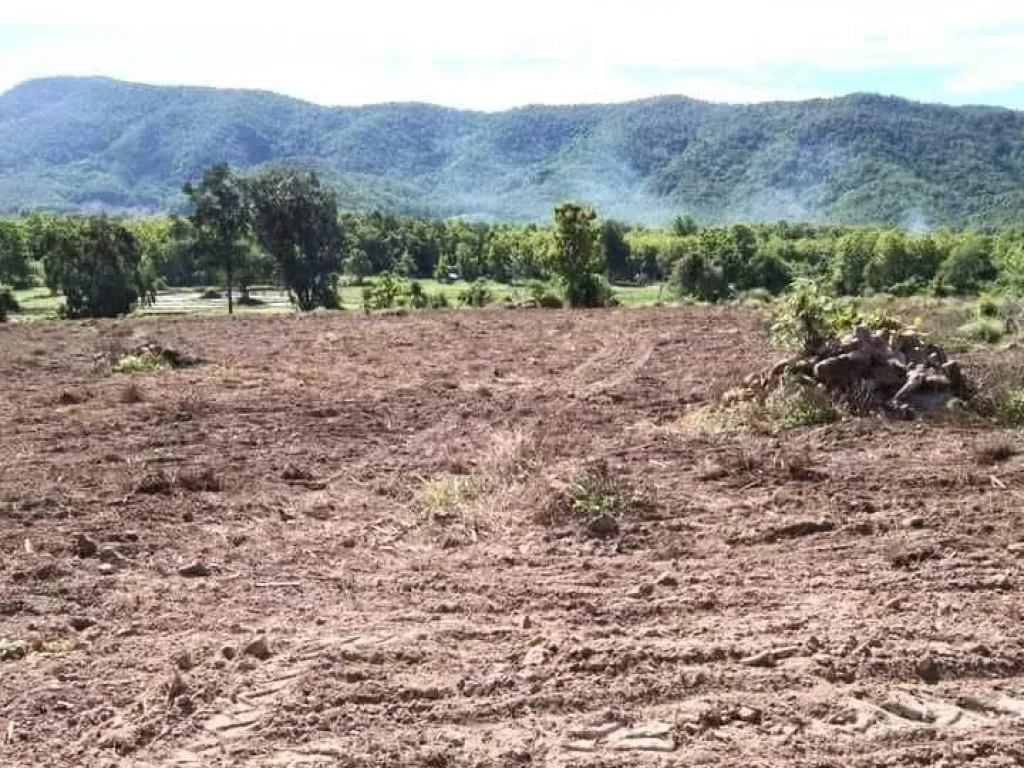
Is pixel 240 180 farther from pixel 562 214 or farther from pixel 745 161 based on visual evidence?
pixel 745 161

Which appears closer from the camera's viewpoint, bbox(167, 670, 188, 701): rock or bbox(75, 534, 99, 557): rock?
bbox(167, 670, 188, 701): rock

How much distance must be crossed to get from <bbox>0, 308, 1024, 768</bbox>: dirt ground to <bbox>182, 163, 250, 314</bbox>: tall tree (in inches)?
1441

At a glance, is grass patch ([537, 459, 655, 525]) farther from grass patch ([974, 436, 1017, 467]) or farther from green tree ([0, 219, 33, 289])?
green tree ([0, 219, 33, 289])

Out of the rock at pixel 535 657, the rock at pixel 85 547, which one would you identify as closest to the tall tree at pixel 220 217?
the rock at pixel 85 547

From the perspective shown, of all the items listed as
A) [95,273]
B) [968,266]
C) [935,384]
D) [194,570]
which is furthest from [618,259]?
[194,570]

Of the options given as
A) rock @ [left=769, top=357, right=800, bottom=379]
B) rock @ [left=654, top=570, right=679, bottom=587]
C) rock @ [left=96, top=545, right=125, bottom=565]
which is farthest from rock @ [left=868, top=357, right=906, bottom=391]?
rock @ [left=96, top=545, right=125, bottom=565]

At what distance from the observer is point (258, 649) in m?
4.40

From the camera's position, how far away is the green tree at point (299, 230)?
4494 cm

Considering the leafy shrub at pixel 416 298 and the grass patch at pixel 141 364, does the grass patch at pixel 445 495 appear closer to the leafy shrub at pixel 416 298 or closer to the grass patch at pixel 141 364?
the grass patch at pixel 141 364

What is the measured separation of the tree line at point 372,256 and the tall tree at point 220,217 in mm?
63

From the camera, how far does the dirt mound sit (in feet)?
27.4

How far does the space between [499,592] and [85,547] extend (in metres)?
2.45

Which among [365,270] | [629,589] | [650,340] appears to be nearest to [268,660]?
[629,589]

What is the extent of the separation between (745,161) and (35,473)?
559 ft
